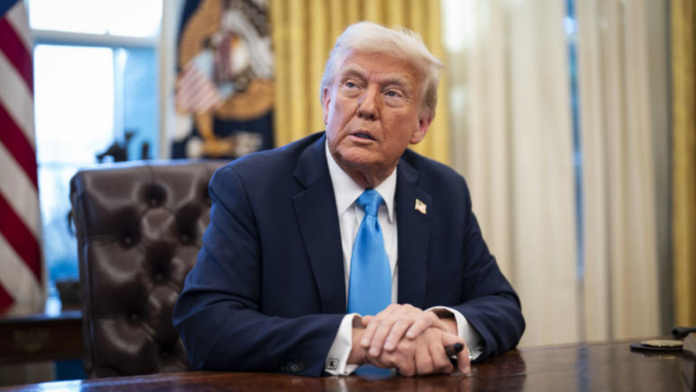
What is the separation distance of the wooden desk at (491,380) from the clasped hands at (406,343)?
0.04 meters

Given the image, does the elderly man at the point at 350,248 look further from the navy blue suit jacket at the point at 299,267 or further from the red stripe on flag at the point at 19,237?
the red stripe on flag at the point at 19,237

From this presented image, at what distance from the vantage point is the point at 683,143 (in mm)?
4105

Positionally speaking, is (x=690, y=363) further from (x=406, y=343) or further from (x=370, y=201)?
(x=370, y=201)

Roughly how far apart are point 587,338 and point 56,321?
2.90m

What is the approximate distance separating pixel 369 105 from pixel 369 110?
1 centimetres

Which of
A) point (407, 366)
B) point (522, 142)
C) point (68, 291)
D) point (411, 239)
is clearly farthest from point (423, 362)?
point (522, 142)

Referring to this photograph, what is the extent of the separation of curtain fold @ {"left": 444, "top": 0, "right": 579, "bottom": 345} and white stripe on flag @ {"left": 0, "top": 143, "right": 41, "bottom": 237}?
2176 millimetres

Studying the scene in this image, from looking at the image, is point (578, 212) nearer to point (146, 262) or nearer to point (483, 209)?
point (483, 209)

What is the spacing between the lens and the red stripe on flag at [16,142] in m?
3.06

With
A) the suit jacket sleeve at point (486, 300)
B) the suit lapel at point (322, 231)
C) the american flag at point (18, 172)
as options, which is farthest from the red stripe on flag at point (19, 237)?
the suit jacket sleeve at point (486, 300)

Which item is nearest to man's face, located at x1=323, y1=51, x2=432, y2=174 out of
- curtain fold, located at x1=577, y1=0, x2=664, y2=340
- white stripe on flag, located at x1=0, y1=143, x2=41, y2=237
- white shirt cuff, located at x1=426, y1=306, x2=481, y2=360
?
white shirt cuff, located at x1=426, y1=306, x2=481, y2=360

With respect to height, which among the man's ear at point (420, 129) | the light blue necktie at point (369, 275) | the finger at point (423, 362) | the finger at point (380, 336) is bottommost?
the finger at point (423, 362)

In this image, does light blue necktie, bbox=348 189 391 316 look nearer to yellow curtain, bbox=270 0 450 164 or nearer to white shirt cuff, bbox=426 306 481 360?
white shirt cuff, bbox=426 306 481 360

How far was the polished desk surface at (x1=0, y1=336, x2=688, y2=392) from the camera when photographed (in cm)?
116
